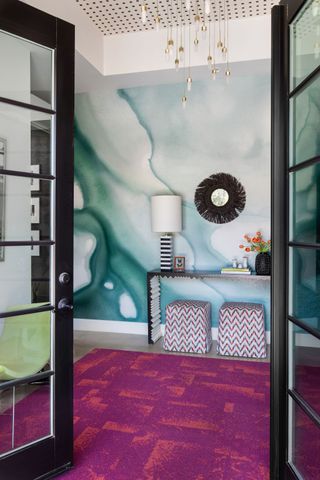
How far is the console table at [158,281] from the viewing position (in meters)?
4.04

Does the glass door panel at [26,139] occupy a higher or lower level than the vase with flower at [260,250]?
higher

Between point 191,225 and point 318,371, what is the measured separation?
122 inches

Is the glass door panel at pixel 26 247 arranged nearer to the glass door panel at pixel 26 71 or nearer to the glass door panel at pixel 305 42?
the glass door panel at pixel 26 71

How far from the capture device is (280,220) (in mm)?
1776

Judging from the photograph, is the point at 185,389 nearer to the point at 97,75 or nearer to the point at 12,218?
the point at 12,218

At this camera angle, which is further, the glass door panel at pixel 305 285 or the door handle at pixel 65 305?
the door handle at pixel 65 305

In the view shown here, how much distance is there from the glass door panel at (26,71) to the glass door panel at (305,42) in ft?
3.87

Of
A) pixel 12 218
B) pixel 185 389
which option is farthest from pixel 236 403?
pixel 12 218

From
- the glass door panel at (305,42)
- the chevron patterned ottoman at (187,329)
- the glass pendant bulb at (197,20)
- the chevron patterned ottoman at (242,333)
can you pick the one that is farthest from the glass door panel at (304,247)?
the chevron patterned ottoman at (187,329)

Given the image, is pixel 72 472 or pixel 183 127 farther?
pixel 183 127

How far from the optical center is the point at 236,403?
285cm

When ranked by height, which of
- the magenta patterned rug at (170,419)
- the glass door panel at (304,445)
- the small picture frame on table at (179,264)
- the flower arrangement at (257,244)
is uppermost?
the flower arrangement at (257,244)

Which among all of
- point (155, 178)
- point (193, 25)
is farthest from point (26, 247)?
point (193, 25)

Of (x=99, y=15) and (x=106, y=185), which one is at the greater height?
(x=99, y=15)
